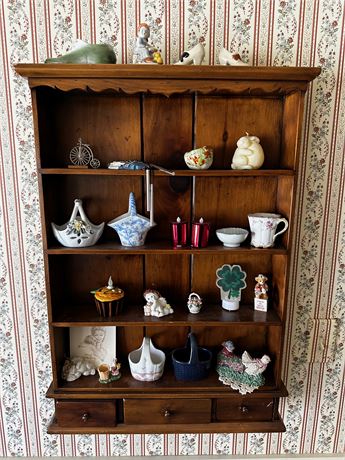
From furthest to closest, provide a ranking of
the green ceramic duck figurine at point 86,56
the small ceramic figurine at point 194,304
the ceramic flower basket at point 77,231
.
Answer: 1. the small ceramic figurine at point 194,304
2. the ceramic flower basket at point 77,231
3. the green ceramic duck figurine at point 86,56

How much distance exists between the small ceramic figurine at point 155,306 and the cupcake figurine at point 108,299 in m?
0.10

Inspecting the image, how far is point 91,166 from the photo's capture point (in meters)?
1.30

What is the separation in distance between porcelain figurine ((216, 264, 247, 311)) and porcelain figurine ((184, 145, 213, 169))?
408 mm

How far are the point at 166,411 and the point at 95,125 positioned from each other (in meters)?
1.07

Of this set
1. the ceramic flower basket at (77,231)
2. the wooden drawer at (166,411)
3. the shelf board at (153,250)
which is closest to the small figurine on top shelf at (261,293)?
the shelf board at (153,250)

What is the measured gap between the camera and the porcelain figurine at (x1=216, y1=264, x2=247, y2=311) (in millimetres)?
1377

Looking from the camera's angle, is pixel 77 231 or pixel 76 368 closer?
pixel 77 231

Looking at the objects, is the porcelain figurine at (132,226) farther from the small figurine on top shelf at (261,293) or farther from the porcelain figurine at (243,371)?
the porcelain figurine at (243,371)

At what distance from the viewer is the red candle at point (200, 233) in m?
1.26

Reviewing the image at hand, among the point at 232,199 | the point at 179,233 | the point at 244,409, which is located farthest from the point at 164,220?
the point at 244,409

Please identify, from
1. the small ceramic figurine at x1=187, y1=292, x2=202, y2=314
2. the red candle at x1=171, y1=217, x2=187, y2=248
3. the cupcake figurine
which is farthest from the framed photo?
the red candle at x1=171, y1=217, x2=187, y2=248

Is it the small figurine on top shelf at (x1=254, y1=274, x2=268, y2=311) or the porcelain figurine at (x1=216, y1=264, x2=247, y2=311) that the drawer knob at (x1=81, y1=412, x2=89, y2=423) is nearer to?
the porcelain figurine at (x1=216, y1=264, x2=247, y2=311)

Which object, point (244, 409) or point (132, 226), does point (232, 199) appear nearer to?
point (132, 226)

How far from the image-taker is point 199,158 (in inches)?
47.2
